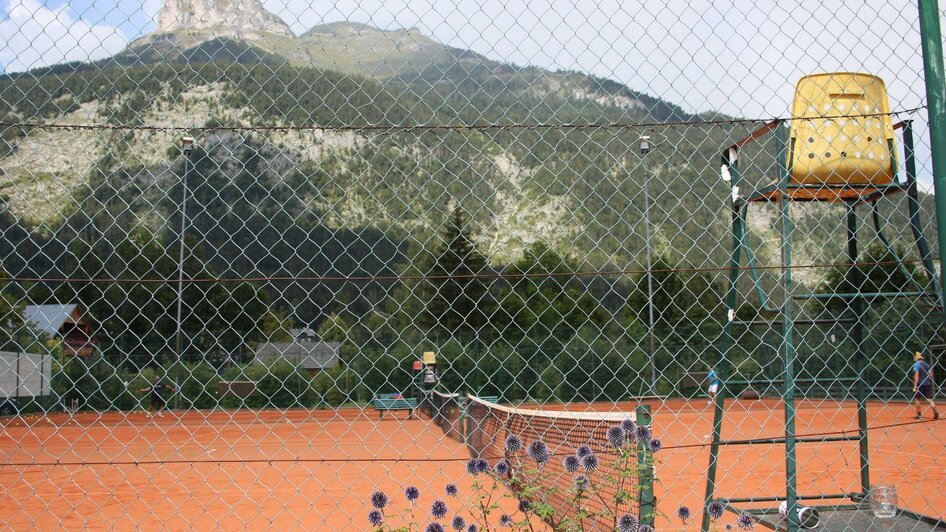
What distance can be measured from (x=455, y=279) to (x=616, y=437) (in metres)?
0.75

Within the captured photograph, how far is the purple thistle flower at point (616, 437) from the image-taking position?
8.87 ft

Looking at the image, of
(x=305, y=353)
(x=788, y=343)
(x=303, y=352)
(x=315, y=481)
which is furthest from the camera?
(x=303, y=352)

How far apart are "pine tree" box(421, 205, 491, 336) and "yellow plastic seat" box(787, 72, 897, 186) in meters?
1.50

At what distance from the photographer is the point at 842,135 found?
366 cm

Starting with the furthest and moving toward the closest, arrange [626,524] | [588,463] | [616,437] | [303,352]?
1. [303,352]
2. [616,437]
3. [588,463]
4. [626,524]

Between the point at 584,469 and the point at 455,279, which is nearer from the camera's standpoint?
the point at 584,469

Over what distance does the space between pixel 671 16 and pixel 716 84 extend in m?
0.28

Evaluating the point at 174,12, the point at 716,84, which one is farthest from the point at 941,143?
the point at 174,12

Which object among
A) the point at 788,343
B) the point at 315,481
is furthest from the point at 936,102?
the point at 315,481

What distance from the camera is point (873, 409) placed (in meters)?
21.4

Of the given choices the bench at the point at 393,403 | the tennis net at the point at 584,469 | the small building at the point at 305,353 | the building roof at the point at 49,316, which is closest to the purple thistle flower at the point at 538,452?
the tennis net at the point at 584,469

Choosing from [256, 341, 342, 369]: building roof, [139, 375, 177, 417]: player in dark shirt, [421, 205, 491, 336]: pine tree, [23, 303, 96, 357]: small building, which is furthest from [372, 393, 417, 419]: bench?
[23, 303, 96, 357]: small building

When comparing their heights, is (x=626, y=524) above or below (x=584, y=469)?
below

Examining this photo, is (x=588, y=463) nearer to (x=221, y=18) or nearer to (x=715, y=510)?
(x=715, y=510)
